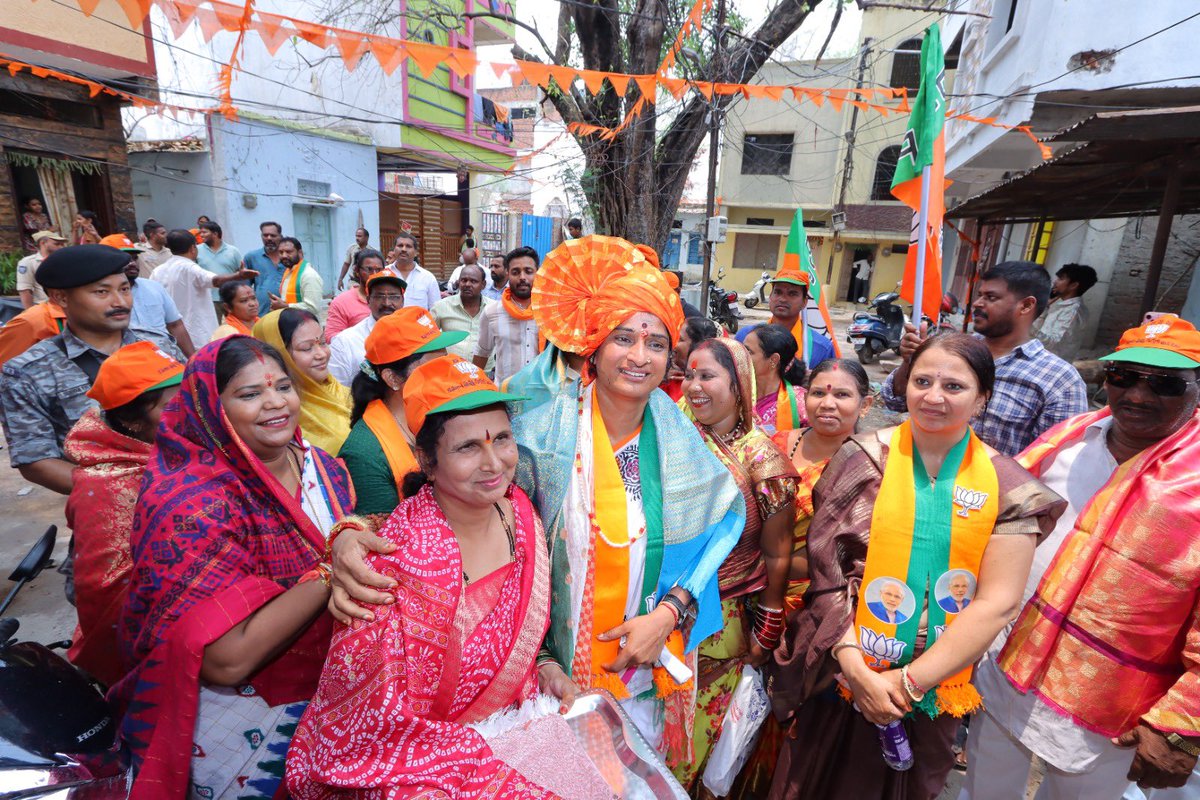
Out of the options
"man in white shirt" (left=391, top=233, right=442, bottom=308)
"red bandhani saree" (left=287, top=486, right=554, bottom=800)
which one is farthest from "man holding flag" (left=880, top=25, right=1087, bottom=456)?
"man in white shirt" (left=391, top=233, right=442, bottom=308)

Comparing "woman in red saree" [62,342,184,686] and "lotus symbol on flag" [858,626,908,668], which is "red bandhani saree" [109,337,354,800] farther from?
"lotus symbol on flag" [858,626,908,668]

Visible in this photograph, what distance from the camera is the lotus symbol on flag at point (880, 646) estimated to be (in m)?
1.85

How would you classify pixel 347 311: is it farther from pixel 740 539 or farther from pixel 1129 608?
pixel 1129 608

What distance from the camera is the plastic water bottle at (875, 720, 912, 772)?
1910mm

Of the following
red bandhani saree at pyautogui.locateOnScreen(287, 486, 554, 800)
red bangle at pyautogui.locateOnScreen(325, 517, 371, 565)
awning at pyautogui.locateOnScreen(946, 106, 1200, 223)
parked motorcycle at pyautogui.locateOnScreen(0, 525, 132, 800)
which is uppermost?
awning at pyautogui.locateOnScreen(946, 106, 1200, 223)

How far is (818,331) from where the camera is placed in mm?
4676

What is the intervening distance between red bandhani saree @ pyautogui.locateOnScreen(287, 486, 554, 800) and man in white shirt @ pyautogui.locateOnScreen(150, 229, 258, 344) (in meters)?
5.45

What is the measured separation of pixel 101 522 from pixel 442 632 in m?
1.29

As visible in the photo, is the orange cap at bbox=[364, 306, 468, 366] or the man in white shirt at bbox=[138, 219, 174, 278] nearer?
the orange cap at bbox=[364, 306, 468, 366]

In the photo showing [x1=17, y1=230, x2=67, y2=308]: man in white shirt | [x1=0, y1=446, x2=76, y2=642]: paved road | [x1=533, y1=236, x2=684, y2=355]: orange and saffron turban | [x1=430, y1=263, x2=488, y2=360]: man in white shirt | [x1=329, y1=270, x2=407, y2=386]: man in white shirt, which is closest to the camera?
[x1=533, y1=236, x2=684, y2=355]: orange and saffron turban

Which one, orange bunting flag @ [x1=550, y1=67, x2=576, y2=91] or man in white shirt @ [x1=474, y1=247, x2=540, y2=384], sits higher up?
orange bunting flag @ [x1=550, y1=67, x2=576, y2=91]

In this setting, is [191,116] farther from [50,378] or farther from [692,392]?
[692,392]

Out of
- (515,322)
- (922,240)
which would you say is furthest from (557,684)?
(515,322)

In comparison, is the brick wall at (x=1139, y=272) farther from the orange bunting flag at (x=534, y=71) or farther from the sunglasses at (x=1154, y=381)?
the sunglasses at (x=1154, y=381)
